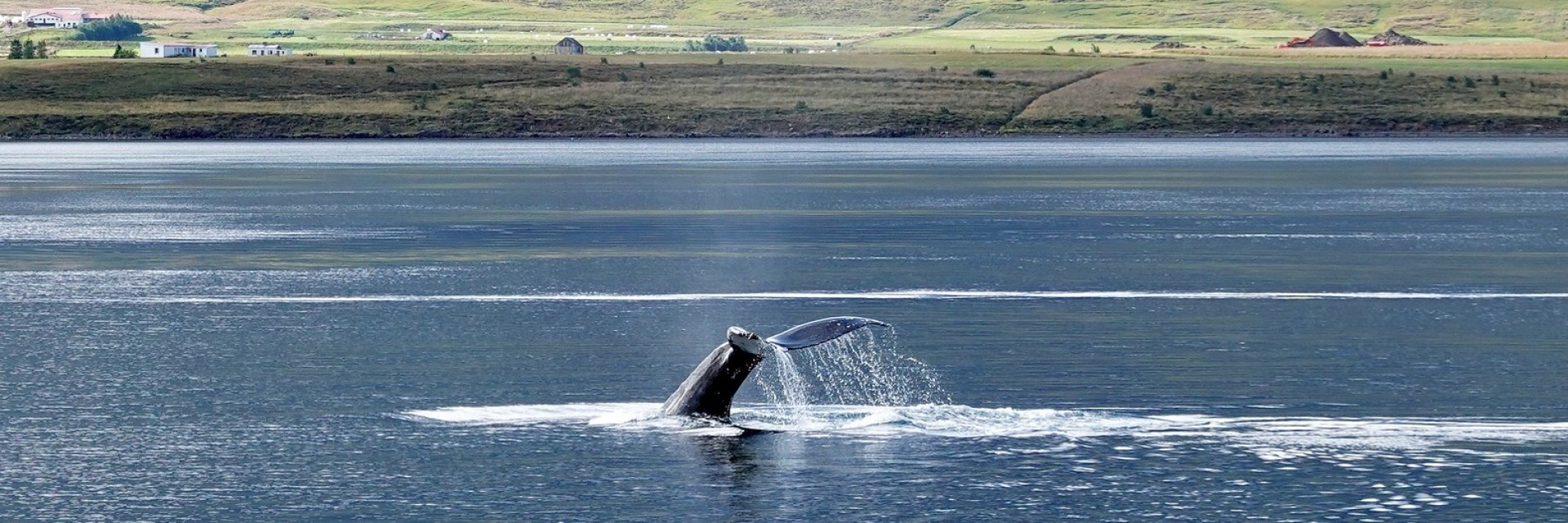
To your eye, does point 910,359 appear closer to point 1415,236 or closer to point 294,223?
point 1415,236

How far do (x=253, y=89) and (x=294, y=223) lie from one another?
9535 cm

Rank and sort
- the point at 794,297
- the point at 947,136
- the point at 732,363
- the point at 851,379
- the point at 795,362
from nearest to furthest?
1. the point at 732,363
2. the point at 851,379
3. the point at 795,362
4. the point at 794,297
5. the point at 947,136

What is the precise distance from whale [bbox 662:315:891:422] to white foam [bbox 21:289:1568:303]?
9793mm

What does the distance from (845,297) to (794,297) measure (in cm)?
60

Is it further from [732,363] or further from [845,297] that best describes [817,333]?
[845,297]

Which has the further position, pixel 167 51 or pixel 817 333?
pixel 167 51

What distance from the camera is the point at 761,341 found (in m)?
15.9

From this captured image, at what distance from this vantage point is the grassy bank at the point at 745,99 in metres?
126

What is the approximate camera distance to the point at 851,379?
20.2 metres

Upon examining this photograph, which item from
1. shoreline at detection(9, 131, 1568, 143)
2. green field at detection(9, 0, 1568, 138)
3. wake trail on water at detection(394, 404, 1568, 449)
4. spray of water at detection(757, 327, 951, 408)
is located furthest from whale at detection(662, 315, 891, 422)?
green field at detection(9, 0, 1568, 138)

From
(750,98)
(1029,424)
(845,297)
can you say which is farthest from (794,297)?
(750,98)

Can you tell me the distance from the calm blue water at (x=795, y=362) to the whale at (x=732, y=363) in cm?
Answer: 27

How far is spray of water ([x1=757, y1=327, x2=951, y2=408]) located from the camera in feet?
61.3

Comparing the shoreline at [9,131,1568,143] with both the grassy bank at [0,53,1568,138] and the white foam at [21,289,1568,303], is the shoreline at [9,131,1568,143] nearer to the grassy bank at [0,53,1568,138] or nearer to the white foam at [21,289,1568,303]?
the grassy bank at [0,53,1568,138]
